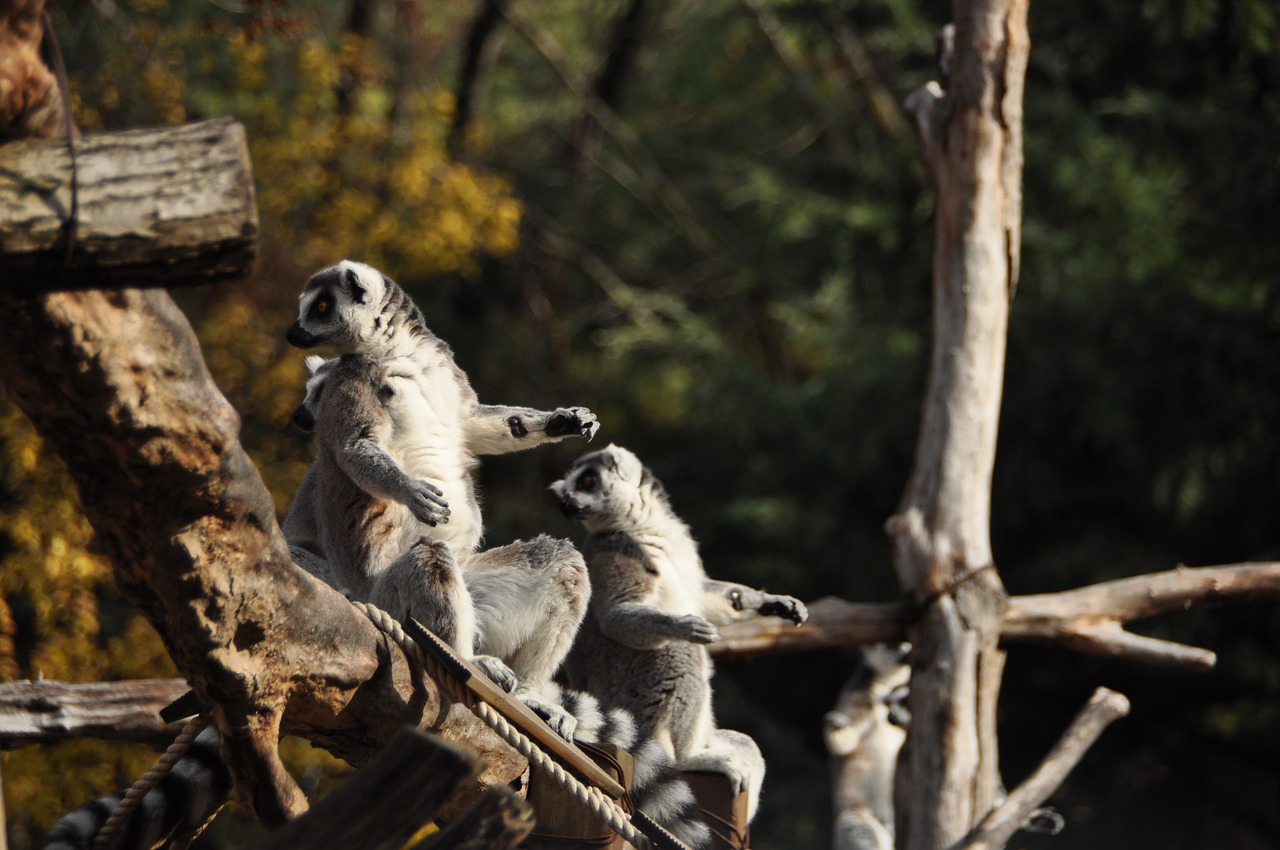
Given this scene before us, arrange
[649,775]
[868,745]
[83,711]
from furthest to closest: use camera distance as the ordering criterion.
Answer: [868,745] < [83,711] < [649,775]

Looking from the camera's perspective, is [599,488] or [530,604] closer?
[530,604]

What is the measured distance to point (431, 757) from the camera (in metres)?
2.05

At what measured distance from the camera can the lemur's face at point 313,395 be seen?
383 centimetres

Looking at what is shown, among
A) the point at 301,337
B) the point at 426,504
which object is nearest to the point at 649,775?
the point at 426,504

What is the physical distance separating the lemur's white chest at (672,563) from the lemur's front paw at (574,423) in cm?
96

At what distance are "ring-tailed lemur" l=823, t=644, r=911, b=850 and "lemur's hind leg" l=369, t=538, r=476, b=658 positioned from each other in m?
3.22

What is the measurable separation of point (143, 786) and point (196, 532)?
95 centimetres

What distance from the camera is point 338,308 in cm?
362

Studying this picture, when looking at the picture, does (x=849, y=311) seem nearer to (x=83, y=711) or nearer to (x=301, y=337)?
(x=301, y=337)

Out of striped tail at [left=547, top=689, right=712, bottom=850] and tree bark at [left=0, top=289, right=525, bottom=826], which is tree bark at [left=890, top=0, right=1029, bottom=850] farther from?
tree bark at [left=0, top=289, right=525, bottom=826]

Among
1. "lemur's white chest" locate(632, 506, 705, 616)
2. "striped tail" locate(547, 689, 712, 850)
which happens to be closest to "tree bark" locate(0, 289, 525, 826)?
"striped tail" locate(547, 689, 712, 850)

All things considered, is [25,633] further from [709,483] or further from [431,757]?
[431,757]

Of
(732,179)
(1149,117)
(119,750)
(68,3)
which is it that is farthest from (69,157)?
(732,179)

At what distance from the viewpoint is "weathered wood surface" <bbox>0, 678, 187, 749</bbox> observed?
3832mm
